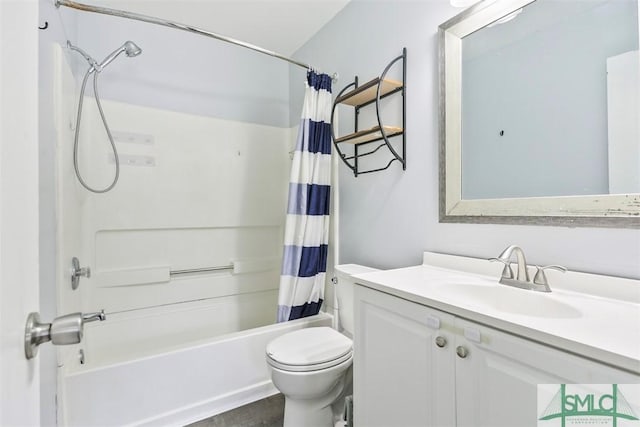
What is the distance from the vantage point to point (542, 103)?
41.1 inches

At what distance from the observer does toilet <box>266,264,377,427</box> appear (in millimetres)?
1266

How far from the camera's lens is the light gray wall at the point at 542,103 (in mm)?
917

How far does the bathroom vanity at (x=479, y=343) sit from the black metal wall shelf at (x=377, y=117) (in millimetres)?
654

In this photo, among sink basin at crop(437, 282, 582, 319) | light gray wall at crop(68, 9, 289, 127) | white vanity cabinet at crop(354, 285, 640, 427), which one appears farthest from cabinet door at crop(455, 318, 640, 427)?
light gray wall at crop(68, 9, 289, 127)

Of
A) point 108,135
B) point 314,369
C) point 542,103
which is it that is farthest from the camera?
→ point 108,135

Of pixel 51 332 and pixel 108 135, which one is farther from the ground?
pixel 108 135

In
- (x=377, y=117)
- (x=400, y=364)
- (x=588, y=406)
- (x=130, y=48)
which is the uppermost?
(x=130, y=48)

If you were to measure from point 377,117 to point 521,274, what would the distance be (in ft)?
3.01

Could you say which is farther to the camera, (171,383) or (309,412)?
(171,383)

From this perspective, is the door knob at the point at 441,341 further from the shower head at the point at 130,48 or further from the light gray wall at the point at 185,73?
the light gray wall at the point at 185,73

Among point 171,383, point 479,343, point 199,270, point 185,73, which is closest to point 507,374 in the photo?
point 479,343

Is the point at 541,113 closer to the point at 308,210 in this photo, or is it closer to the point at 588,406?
the point at 588,406

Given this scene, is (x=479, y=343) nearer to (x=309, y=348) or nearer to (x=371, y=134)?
(x=309, y=348)

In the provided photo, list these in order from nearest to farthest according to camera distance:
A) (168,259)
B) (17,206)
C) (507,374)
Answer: (17,206)
(507,374)
(168,259)
